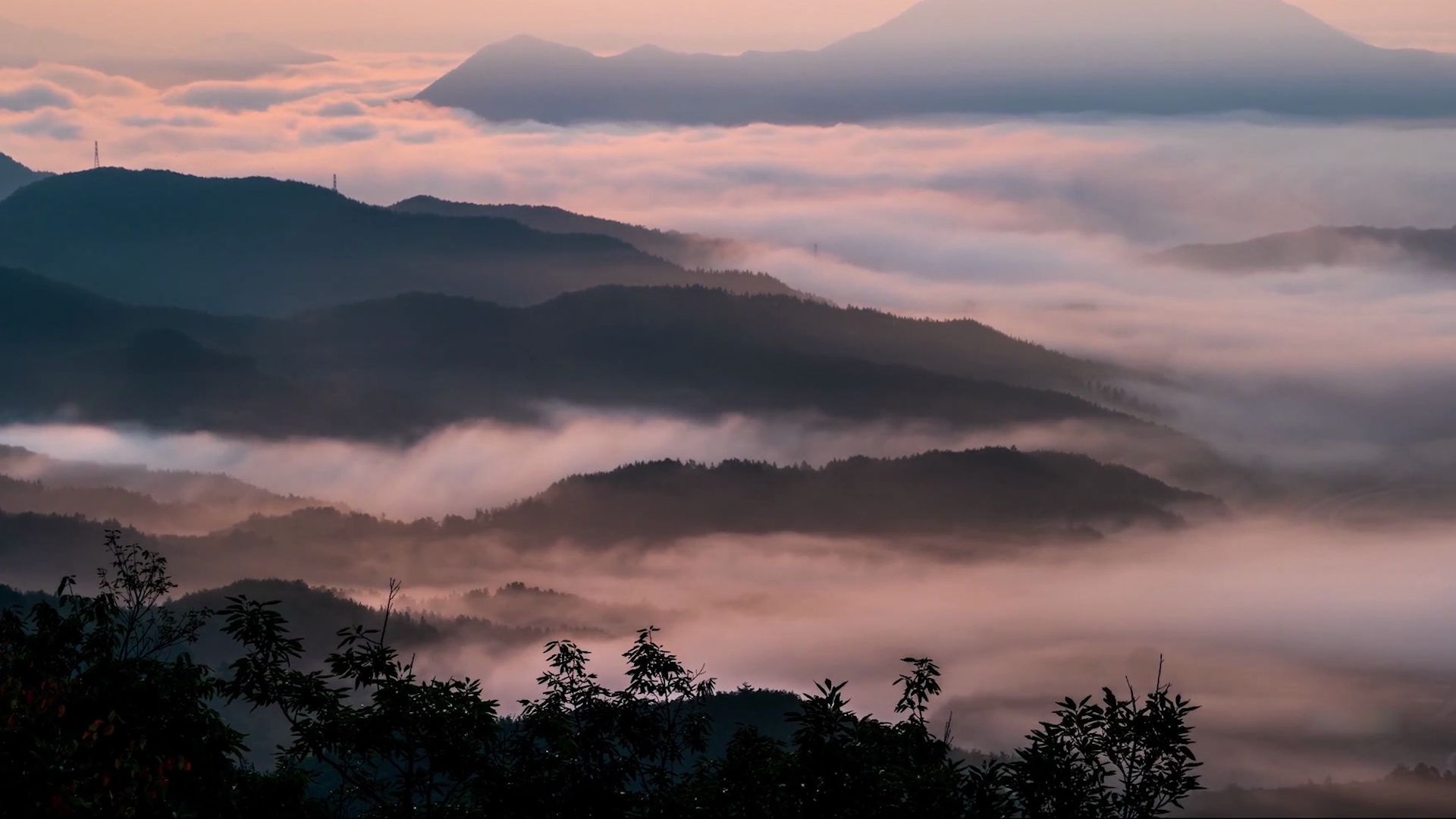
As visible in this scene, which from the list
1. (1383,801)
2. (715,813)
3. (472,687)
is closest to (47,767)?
(472,687)

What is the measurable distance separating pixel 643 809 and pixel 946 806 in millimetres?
5764

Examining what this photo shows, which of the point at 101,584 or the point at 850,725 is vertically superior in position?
the point at 101,584

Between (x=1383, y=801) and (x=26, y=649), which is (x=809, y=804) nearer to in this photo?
(x=26, y=649)

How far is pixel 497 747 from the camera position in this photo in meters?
32.1

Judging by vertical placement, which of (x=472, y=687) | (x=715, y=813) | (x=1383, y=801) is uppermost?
(x=472, y=687)

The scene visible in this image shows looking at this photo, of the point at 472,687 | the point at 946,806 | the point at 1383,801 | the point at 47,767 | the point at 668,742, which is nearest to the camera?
the point at 47,767

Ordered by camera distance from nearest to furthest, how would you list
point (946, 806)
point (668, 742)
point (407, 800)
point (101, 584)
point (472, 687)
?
point (946, 806) < point (407, 800) < point (472, 687) < point (668, 742) < point (101, 584)

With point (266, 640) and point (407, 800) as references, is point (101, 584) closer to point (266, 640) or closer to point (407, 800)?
point (266, 640)

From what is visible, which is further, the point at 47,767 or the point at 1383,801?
the point at 1383,801

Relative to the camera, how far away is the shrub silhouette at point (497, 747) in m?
27.4

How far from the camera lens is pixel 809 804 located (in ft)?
90.3

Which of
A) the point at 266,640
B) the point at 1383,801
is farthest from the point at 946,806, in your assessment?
the point at 1383,801

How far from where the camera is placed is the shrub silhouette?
2744cm

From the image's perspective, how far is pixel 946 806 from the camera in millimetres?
27094
